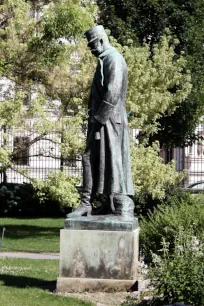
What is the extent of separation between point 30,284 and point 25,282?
0.24 m

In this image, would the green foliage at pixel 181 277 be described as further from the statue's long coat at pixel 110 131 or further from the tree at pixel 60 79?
the tree at pixel 60 79

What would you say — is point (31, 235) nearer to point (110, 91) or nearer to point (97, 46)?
point (97, 46)

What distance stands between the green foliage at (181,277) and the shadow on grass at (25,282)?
76.3 inches

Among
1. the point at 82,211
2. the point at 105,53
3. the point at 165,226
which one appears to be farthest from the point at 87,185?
the point at 165,226

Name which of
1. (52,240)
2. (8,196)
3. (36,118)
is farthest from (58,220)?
Result: (36,118)

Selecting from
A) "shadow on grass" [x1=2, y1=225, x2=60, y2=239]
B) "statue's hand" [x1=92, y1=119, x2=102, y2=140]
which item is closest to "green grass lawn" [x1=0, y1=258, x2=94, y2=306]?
"statue's hand" [x1=92, y1=119, x2=102, y2=140]

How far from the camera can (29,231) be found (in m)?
22.2

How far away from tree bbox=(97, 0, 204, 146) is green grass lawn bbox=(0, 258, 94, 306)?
9.69 metres

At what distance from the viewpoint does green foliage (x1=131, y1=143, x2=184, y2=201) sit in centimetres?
1930

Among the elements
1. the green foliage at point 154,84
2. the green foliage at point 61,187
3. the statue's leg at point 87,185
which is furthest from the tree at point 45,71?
the statue's leg at point 87,185

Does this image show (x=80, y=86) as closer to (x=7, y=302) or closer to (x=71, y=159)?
(x=71, y=159)

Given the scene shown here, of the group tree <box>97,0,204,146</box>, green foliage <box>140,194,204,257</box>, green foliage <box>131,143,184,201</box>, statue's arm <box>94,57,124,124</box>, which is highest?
tree <box>97,0,204,146</box>

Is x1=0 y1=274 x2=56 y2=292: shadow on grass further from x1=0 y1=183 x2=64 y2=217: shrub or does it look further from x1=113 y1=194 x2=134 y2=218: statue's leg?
x1=0 y1=183 x2=64 y2=217: shrub

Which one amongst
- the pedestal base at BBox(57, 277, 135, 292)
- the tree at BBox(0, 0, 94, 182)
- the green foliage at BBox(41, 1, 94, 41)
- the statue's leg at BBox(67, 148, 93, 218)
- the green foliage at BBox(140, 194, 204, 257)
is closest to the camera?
the pedestal base at BBox(57, 277, 135, 292)
